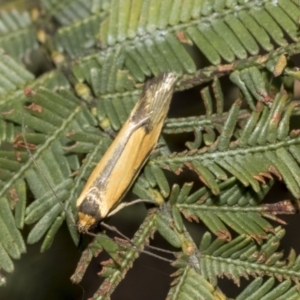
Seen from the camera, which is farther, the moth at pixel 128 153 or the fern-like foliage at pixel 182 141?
the moth at pixel 128 153

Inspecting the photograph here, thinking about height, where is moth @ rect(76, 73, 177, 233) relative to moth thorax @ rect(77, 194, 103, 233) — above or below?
above

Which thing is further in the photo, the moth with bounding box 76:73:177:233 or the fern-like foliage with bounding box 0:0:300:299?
the moth with bounding box 76:73:177:233

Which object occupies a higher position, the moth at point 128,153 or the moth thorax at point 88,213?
the moth at point 128,153

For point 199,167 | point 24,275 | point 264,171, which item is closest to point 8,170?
point 199,167

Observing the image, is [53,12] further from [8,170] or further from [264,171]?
[264,171]

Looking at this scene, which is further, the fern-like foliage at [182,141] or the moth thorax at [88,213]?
the moth thorax at [88,213]
